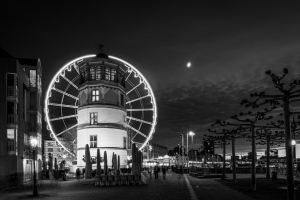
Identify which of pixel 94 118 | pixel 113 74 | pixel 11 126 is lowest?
pixel 11 126

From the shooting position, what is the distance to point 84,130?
73250 millimetres

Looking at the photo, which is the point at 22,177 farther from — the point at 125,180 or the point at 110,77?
the point at 110,77

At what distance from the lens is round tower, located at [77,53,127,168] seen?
7288 cm

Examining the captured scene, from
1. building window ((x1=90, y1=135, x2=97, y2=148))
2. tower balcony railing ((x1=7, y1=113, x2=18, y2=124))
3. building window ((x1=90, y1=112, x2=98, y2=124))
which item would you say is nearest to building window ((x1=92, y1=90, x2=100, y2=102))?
building window ((x1=90, y1=112, x2=98, y2=124))

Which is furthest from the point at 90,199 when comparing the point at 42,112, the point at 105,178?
the point at 42,112

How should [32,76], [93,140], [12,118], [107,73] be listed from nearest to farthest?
[12,118] → [32,76] → [93,140] → [107,73]

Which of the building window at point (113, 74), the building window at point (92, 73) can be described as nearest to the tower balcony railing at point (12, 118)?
the building window at point (92, 73)

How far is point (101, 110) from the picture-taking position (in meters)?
73.6

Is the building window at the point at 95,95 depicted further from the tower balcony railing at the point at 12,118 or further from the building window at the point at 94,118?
the tower balcony railing at the point at 12,118

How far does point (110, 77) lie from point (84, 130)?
405 inches

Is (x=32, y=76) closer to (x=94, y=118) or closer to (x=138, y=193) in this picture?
(x=94, y=118)

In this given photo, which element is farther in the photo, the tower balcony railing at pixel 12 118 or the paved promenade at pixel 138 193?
the tower balcony railing at pixel 12 118

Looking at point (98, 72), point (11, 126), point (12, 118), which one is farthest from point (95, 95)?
point (11, 126)

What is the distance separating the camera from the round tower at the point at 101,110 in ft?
239
